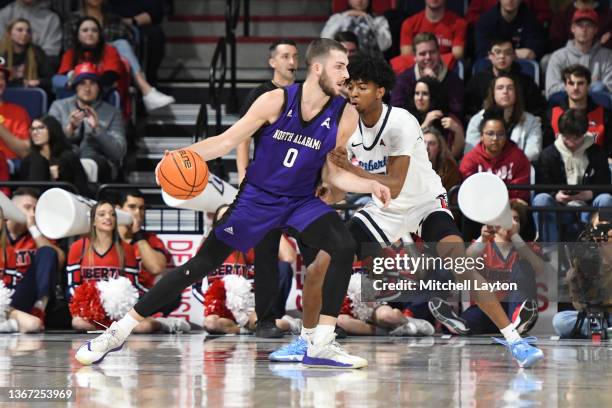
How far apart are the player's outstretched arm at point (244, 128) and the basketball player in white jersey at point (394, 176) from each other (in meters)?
0.43

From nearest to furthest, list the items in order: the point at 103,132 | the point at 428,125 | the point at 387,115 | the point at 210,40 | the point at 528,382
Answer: the point at 528,382 → the point at 387,115 → the point at 428,125 → the point at 103,132 → the point at 210,40

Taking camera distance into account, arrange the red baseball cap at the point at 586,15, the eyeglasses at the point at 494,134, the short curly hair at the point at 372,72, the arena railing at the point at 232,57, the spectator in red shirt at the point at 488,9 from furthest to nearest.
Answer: the spectator in red shirt at the point at 488,9 < the arena railing at the point at 232,57 < the red baseball cap at the point at 586,15 < the eyeglasses at the point at 494,134 < the short curly hair at the point at 372,72

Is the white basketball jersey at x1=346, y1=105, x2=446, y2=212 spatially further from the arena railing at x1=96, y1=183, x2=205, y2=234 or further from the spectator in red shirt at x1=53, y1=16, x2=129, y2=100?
the spectator in red shirt at x1=53, y1=16, x2=129, y2=100

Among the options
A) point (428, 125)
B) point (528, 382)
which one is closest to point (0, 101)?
point (428, 125)

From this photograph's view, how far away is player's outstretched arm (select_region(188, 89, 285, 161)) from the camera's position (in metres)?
6.75

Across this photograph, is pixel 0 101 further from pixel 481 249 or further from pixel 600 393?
pixel 600 393

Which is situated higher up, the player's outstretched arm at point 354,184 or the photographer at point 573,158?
the photographer at point 573,158

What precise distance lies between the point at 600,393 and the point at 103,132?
260 inches

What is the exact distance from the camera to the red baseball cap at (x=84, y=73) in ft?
37.6

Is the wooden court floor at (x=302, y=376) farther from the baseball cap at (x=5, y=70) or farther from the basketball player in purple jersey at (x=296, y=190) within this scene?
the baseball cap at (x=5, y=70)

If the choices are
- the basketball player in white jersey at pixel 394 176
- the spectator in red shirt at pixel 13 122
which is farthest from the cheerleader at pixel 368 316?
the spectator in red shirt at pixel 13 122

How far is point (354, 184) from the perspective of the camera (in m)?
6.81

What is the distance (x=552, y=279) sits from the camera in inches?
383

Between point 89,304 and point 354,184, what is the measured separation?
356 cm
